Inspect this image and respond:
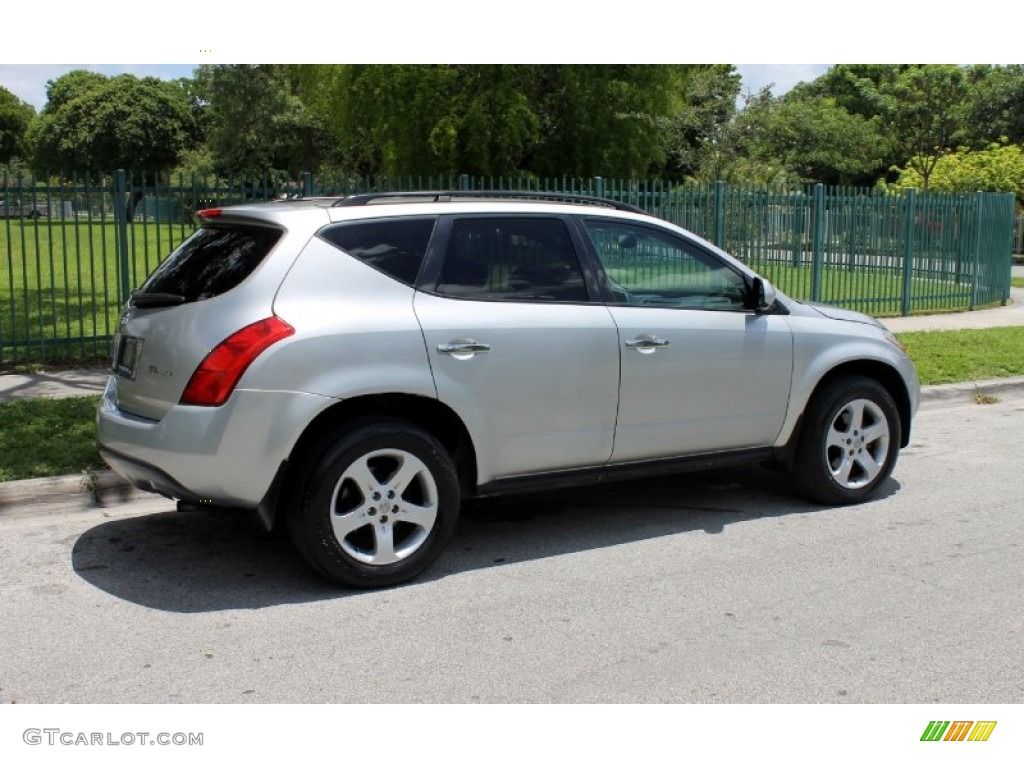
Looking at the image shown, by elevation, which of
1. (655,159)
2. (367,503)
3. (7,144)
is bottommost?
(367,503)

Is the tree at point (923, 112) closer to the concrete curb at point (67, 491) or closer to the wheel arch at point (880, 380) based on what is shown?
the wheel arch at point (880, 380)

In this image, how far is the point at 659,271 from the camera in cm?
627

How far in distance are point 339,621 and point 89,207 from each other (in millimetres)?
7868

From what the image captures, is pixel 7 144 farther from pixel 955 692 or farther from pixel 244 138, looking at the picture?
pixel 955 692

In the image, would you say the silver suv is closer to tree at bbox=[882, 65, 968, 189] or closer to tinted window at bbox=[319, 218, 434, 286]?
tinted window at bbox=[319, 218, 434, 286]

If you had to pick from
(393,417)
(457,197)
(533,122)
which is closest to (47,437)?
(393,417)

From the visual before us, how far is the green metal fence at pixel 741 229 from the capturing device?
11.3 metres

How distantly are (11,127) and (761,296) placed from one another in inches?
3568

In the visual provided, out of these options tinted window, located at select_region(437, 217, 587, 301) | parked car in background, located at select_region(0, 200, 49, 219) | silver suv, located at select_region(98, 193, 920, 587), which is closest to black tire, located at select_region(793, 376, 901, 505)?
silver suv, located at select_region(98, 193, 920, 587)

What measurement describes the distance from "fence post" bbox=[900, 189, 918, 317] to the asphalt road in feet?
35.5

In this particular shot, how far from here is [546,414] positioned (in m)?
5.50

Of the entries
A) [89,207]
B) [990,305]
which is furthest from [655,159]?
[89,207]

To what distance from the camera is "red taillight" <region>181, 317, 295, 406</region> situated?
4.78 metres
